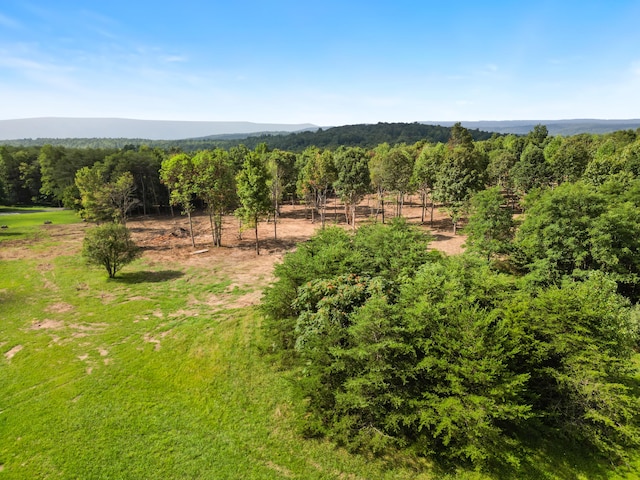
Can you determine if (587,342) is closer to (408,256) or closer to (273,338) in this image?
(408,256)

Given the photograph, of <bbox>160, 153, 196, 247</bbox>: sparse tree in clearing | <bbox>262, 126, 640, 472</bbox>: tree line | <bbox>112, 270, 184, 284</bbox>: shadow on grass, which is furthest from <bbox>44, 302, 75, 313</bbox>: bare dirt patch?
<bbox>262, 126, 640, 472</bbox>: tree line

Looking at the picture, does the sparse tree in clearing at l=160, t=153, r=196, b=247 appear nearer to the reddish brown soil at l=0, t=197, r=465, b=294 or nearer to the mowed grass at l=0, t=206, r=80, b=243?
the reddish brown soil at l=0, t=197, r=465, b=294

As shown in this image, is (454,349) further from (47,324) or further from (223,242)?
(223,242)

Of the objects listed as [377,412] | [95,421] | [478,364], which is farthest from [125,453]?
[478,364]

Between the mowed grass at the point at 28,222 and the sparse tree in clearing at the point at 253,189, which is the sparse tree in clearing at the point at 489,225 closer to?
the sparse tree in clearing at the point at 253,189

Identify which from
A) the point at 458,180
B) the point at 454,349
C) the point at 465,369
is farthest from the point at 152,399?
the point at 458,180

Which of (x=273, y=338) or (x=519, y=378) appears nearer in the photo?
(x=519, y=378)
